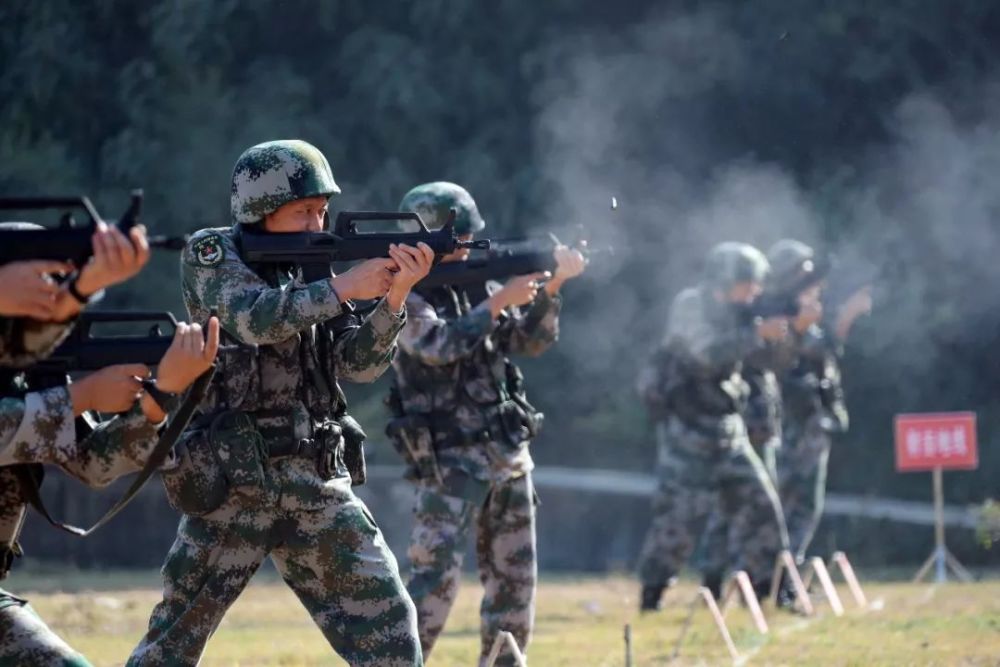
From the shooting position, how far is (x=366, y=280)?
20.8 feet

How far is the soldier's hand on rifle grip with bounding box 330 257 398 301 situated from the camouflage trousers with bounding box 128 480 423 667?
2.23 ft

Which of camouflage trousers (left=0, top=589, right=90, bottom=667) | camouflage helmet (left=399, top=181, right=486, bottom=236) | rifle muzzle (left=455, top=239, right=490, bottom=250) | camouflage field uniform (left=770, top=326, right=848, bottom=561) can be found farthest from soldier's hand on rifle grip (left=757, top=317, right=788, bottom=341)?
camouflage trousers (left=0, top=589, right=90, bottom=667)

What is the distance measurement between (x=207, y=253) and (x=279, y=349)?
0.40m

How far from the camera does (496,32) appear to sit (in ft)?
70.5

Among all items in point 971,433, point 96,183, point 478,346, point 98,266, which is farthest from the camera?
point 96,183

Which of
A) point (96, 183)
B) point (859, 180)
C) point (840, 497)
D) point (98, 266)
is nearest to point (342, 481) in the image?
point (98, 266)

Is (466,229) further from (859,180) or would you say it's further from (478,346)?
(859,180)

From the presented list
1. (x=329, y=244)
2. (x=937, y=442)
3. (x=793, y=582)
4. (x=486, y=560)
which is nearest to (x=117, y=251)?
(x=329, y=244)

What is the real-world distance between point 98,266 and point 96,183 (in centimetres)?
1779

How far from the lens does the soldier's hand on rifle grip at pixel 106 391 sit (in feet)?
17.5

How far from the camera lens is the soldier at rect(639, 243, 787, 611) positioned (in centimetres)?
1282

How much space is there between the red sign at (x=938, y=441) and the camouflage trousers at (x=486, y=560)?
718 centimetres

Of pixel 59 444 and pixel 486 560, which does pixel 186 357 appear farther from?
pixel 486 560

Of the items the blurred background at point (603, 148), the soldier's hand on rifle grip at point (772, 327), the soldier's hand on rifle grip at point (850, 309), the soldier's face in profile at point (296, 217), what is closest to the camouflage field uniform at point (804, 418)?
the soldier's hand on rifle grip at point (850, 309)
